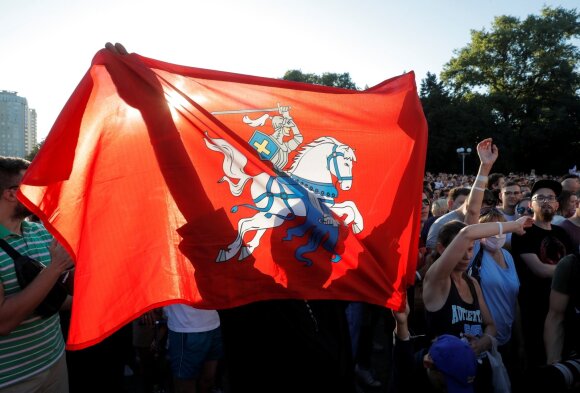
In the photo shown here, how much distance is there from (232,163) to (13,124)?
121 metres

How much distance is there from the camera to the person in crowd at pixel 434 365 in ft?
7.88

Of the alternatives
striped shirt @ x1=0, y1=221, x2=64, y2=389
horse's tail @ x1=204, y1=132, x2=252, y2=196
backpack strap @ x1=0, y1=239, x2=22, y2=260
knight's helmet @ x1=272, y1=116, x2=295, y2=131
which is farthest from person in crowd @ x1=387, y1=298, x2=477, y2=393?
backpack strap @ x1=0, y1=239, x2=22, y2=260

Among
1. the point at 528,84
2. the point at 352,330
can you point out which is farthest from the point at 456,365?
the point at 528,84

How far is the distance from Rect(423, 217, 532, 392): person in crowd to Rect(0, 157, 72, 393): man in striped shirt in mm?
2216

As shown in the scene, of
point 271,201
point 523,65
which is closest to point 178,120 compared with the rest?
point 271,201

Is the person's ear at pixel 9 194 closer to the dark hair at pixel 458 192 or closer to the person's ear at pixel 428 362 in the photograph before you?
the person's ear at pixel 428 362

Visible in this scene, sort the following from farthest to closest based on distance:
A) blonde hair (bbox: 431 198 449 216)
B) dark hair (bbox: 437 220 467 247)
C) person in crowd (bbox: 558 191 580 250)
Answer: blonde hair (bbox: 431 198 449 216) < person in crowd (bbox: 558 191 580 250) < dark hair (bbox: 437 220 467 247)

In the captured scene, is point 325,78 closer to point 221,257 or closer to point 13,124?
point 221,257

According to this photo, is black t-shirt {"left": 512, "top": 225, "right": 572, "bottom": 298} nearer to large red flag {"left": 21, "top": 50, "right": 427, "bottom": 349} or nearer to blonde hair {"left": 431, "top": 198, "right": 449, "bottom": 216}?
large red flag {"left": 21, "top": 50, "right": 427, "bottom": 349}

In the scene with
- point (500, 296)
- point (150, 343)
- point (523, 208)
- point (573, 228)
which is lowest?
point (150, 343)

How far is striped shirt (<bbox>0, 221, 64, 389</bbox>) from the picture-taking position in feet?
7.59

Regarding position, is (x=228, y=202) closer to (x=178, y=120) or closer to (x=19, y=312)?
(x=178, y=120)

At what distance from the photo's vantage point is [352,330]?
446 centimetres

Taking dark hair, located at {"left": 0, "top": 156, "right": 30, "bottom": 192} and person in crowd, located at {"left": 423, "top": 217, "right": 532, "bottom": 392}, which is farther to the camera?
person in crowd, located at {"left": 423, "top": 217, "right": 532, "bottom": 392}
